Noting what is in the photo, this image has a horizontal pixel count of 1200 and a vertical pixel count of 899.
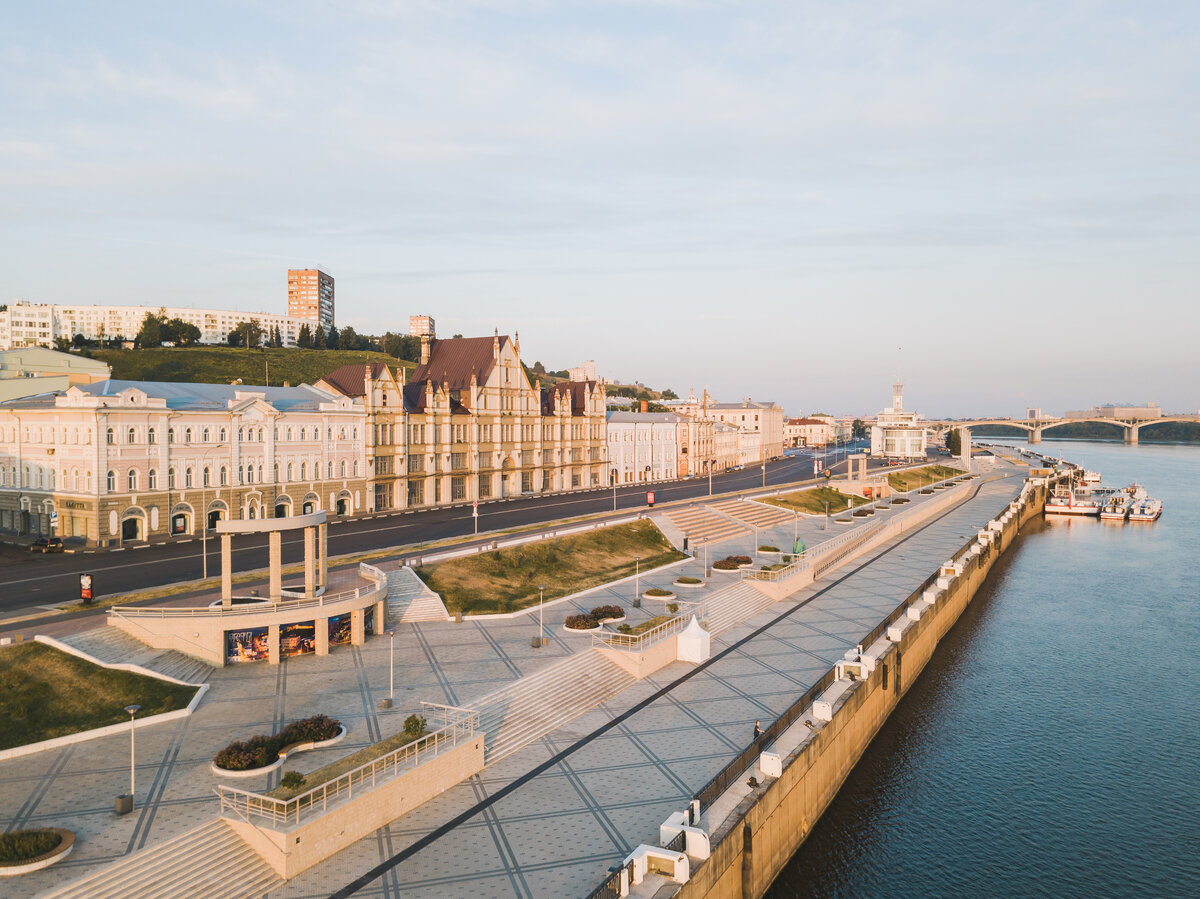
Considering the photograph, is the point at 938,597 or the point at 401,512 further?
the point at 401,512

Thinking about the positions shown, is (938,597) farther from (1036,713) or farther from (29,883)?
(29,883)

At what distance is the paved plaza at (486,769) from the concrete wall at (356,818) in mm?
389

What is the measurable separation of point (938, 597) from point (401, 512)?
58.9 m

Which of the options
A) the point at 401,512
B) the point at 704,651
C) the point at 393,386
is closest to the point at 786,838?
the point at 704,651

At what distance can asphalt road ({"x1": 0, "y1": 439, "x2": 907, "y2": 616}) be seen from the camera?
162ft

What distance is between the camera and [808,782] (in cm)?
3306

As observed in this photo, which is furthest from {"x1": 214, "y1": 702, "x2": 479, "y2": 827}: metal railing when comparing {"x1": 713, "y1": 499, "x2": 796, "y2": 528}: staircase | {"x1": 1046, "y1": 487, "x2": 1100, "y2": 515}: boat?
{"x1": 1046, "y1": 487, "x2": 1100, "y2": 515}: boat

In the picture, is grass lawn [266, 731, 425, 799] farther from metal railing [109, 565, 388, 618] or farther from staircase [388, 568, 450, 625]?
staircase [388, 568, 450, 625]

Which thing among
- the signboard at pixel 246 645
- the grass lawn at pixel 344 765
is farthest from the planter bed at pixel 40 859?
the signboard at pixel 246 645

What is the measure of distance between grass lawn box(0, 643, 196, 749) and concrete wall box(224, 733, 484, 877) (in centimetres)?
1190

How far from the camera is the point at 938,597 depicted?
60.4 m

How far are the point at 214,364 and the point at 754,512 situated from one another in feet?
393

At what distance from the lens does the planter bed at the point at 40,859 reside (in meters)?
21.8

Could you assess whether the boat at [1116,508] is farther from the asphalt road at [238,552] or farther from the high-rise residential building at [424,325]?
the high-rise residential building at [424,325]
